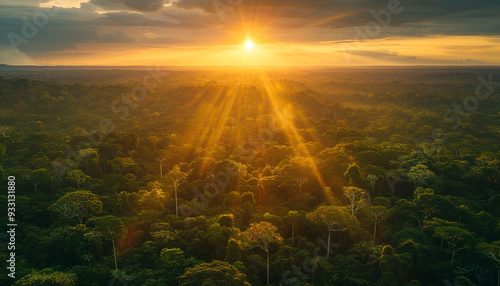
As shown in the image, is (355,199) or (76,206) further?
(355,199)

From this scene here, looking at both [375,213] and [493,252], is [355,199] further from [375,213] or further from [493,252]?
[493,252]

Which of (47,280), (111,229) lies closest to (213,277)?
(47,280)

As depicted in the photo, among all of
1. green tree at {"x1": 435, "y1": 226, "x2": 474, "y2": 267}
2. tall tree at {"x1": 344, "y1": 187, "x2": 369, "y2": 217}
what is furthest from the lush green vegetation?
tall tree at {"x1": 344, "y1": 187, "x2": 369, "y2": 217}

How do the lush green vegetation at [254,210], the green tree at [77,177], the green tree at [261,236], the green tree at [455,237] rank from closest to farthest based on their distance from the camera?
the lush green vegetation at [254,210] < the green tree at [455,237] < the green tree at [261,236] < the green tree at [77,177]

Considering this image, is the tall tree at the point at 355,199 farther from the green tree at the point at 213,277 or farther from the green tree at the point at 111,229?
the green tree at the point at 111,229

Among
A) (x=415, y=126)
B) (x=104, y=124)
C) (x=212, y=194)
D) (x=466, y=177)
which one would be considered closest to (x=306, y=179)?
(x=212, y=194)

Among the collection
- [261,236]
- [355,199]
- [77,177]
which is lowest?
[261,236]

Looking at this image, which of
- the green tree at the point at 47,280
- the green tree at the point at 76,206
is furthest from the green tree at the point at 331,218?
the green tree at the point at 76,206

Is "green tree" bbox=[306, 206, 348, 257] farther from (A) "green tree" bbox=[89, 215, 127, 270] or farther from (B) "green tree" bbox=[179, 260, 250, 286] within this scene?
(A) "green tree" bbox=[89, 215, 127, 270]
